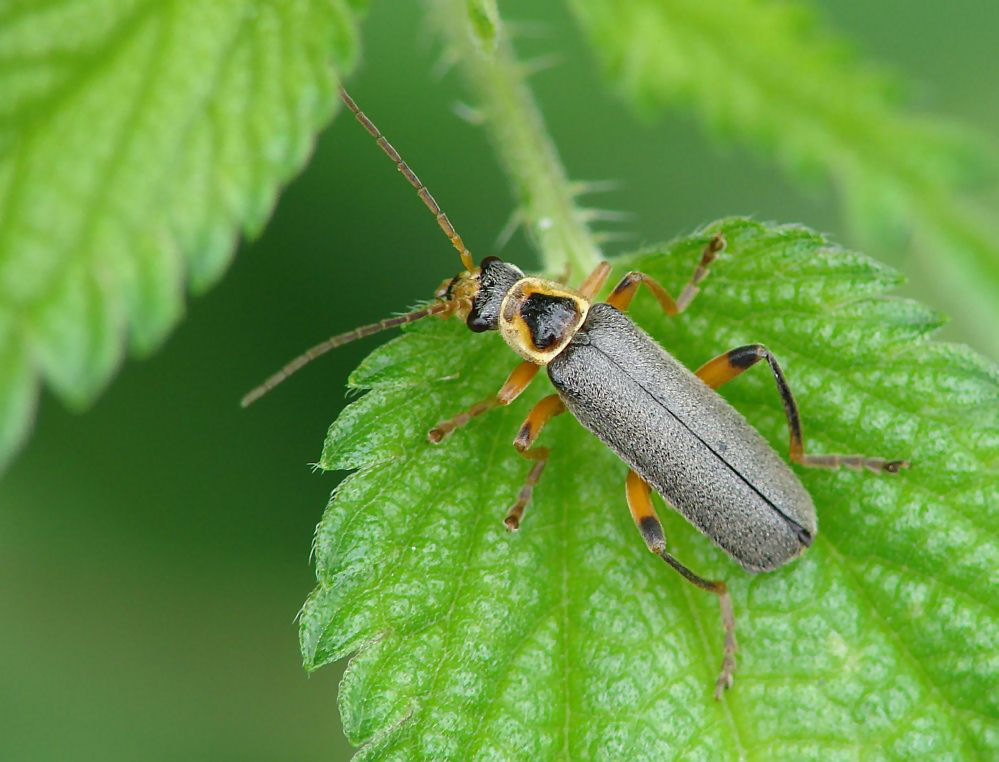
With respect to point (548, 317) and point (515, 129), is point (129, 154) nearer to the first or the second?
point (515, 129)

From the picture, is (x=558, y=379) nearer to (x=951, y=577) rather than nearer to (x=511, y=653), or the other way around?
(x=511, y=653)

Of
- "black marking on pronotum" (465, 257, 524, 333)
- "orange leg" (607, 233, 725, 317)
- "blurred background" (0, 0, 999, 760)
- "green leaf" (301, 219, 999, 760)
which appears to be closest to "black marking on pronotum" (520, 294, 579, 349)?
"black marking on pronotum" (465, 257, 524, 333)

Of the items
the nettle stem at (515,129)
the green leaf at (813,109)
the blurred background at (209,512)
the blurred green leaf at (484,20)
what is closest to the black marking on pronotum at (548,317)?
the nettle stem at (515,129)

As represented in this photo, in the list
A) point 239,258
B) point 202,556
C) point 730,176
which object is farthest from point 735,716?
point 730,176

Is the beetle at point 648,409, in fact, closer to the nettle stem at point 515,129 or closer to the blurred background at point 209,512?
the nettle stem at point 515,129

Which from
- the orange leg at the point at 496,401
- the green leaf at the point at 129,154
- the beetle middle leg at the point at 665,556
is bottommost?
the beetle middle leg at the point at 665,556

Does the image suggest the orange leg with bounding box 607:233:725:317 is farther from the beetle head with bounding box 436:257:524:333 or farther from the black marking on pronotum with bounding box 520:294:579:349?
the beetle head with bounding box 436:257:524:333

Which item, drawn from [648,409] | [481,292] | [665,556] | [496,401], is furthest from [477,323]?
[665,556]
